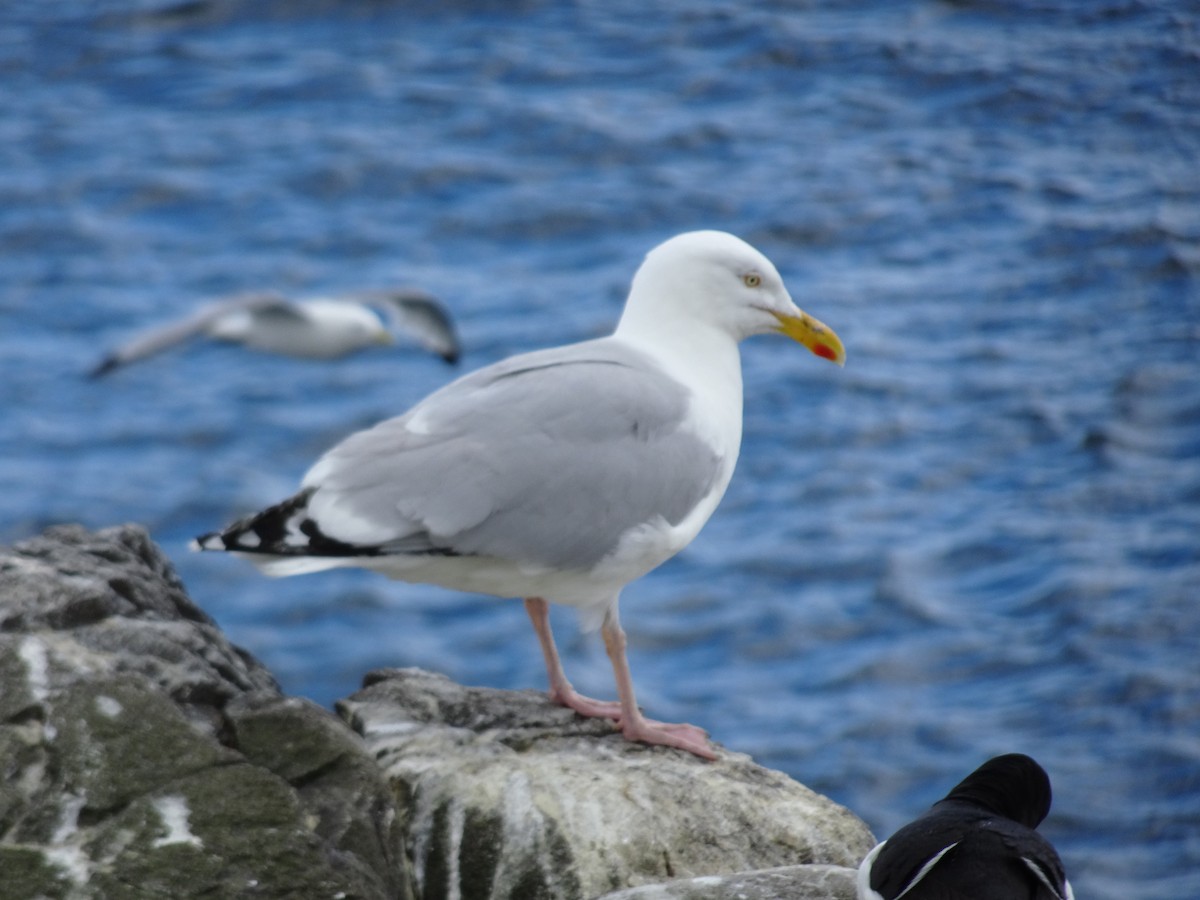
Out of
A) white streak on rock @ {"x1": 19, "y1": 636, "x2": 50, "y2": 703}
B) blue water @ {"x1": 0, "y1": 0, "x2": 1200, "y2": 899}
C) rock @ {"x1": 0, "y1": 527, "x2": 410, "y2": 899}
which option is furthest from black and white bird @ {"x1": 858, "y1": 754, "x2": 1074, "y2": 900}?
blue water @ {"x1": 0, "y1": 0, "x2": 1200, "y2": 899}

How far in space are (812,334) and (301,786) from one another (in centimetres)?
253

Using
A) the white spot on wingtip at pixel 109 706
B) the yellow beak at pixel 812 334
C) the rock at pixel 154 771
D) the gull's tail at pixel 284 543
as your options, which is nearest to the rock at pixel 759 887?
the rock at pixel 154 771

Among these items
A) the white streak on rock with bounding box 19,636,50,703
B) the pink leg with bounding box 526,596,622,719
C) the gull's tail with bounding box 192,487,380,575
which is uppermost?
the gull's tail with bounding box 192,487,380,575

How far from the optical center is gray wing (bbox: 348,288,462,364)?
457 inches

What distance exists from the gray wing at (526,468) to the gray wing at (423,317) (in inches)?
245

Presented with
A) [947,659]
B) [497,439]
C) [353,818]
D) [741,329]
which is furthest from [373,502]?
[947,659]

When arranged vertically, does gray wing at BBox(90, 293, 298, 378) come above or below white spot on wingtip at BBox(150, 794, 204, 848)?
below

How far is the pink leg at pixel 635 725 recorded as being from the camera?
5398 mm

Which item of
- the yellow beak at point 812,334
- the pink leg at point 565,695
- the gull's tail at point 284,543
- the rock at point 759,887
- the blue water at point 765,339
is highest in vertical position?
the yellow beak at point 812,334

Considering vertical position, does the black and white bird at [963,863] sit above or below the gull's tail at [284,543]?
below

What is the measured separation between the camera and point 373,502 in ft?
16.4

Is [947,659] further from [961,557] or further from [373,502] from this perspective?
[373,502]

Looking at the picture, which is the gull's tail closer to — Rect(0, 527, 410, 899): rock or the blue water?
Rect(0, 527, 410, 899): rock

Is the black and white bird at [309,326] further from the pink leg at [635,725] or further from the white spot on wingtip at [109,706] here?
the white spot on wingtip at [109,706]
